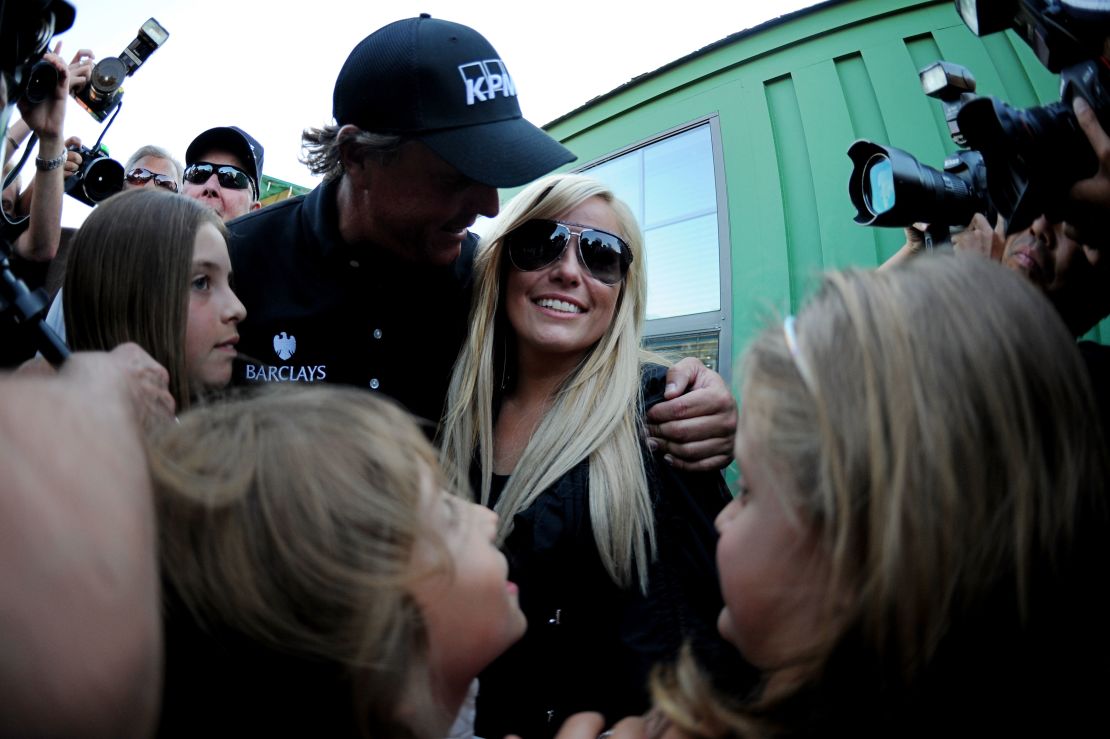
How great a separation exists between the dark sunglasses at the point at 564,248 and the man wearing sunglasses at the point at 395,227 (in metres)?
0.02

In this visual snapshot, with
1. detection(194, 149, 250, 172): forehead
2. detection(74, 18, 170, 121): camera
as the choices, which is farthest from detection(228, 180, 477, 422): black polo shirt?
detection(74, 18, 170, 121): camera

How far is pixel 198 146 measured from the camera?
3543mm

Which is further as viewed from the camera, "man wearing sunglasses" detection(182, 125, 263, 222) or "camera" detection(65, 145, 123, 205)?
"man wearing sunglasses" detection(182, 125, 263, 222)

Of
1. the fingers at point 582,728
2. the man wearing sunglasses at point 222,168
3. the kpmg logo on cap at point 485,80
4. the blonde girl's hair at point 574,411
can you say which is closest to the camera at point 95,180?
the man wearing sunglasses at point 222,168

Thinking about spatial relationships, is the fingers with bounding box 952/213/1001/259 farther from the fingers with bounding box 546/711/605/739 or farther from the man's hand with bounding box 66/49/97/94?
the man's hand with bounding box 66/49/97/94

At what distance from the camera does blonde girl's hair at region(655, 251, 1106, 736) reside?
755mm

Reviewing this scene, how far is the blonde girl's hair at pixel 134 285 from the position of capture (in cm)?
161

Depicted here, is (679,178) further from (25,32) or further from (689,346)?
(25,32)

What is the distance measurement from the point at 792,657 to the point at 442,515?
587 mm

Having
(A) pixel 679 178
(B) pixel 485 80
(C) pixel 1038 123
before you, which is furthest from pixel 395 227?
(A) pixel 679 178

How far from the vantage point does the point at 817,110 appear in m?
3.45

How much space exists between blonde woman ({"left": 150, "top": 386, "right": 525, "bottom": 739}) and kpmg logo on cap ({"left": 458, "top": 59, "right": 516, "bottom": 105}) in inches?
52.5

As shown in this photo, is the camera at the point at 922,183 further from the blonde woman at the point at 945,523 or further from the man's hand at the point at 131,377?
the man's hand at the point at 131,377

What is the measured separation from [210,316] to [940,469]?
1713 mm
